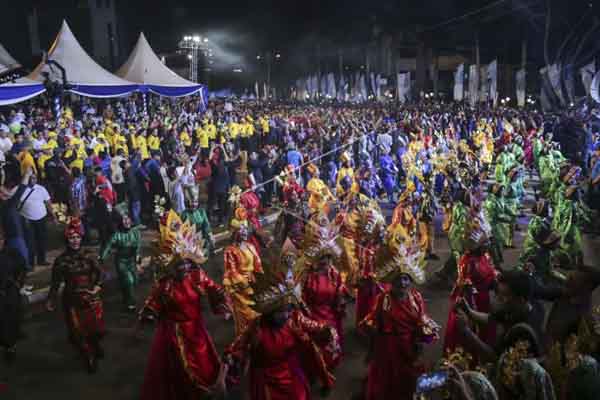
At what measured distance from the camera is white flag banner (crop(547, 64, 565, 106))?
82.7 feet

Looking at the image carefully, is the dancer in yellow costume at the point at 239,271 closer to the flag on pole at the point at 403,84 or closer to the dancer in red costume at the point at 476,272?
the dancer in red costume at the point at 476,272

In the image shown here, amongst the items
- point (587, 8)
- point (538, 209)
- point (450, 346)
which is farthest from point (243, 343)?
point (587, 8)

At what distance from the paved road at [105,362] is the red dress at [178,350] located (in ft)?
1.70

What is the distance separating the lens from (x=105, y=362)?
7141 millimetres

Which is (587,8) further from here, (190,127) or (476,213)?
(476,213)

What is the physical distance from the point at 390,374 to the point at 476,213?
305 cm

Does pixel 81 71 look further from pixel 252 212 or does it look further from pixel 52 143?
pixel 252 212

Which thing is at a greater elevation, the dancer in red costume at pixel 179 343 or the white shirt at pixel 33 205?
the white shirt at pixel 33 205

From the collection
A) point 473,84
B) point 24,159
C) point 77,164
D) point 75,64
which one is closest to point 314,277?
point 24,159

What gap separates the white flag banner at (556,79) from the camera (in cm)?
2522

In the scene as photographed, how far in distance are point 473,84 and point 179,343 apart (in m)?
30.2

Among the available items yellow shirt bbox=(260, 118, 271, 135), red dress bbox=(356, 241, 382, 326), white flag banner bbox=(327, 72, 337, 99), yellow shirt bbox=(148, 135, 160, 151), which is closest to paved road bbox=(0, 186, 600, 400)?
red dress bbox=(356, 241, 382, 326)

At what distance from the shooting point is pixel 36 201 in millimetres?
10109

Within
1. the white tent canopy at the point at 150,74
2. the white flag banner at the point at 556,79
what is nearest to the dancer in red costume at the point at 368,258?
the white tent canopy at the point at 150,74
